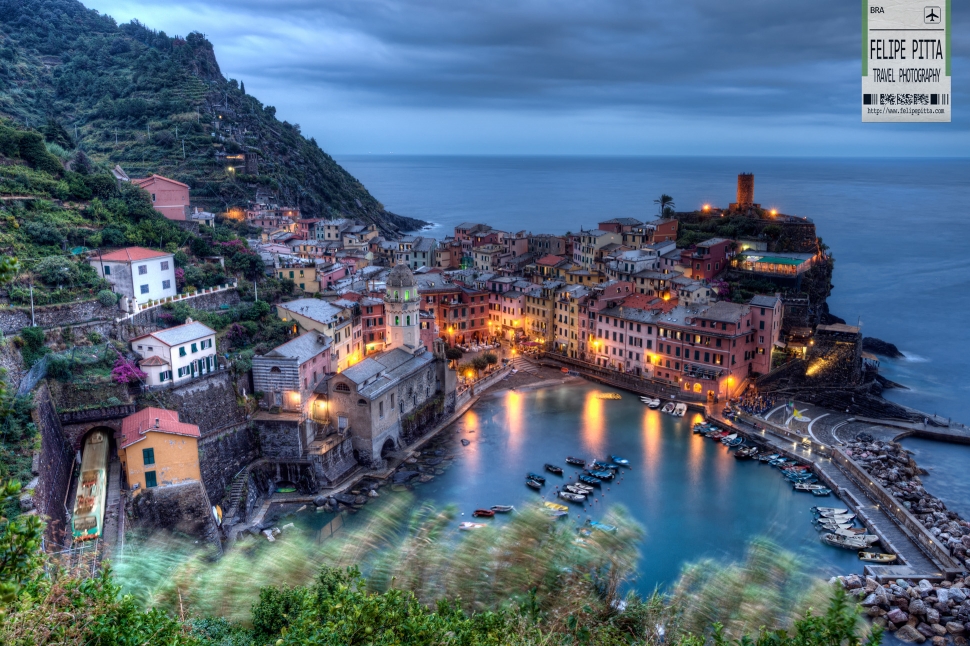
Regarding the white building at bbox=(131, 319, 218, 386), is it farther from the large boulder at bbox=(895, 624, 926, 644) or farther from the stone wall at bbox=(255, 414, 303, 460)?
the large boulder at bbox=(895, 624, 926, 644)

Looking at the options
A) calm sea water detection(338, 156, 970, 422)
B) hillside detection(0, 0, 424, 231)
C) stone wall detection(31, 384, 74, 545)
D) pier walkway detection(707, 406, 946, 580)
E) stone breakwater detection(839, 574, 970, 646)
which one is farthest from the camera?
hillside detection(0, 0, 424, 231)

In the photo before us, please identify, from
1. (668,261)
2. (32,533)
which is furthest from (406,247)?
(32,533)

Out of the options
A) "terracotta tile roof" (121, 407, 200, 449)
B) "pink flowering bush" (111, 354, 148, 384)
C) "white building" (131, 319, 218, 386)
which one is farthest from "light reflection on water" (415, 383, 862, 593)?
"pink flowering bush" (111, 354, 148, 384)

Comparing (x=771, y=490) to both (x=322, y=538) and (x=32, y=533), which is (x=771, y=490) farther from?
(x=32, y=533)

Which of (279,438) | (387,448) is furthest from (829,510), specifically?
(279,438)

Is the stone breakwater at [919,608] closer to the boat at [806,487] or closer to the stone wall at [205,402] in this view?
the boat at [806,487]
